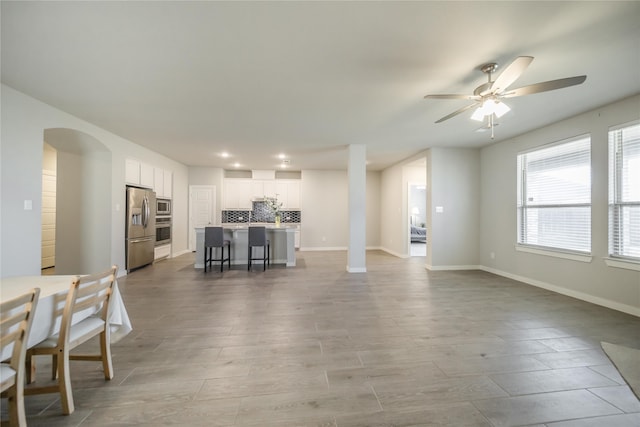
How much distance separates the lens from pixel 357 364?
199 cm

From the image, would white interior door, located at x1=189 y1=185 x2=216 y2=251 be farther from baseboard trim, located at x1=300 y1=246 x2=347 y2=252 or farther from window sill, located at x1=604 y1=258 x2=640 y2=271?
window sill, located at x1=604 y1=258 x2=640 y2=271

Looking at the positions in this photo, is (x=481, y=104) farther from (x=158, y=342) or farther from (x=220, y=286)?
(x=220, y=286)

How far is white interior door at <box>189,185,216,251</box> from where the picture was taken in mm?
7512

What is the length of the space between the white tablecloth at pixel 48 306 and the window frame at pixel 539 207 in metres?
5.45

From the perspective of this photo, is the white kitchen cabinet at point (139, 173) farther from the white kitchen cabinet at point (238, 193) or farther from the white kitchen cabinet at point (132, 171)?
the white kitchen cabinet at point (238, 193)

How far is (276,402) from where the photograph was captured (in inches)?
63.1

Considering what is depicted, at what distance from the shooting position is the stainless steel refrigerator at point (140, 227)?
4840 millimetres

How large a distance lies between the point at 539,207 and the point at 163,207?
7.79 m

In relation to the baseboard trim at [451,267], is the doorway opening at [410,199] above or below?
above

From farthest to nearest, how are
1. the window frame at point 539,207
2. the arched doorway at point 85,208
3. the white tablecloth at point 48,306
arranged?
the arched doorway at point 85,208
the window frame at point 539,207
the white tablecloth at point 48,306

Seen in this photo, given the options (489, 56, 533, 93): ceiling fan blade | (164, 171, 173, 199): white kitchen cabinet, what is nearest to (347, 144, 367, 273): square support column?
(489, 56, 533, 93): ceiling fan blade

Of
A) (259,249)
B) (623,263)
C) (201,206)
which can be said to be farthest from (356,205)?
(201,206)

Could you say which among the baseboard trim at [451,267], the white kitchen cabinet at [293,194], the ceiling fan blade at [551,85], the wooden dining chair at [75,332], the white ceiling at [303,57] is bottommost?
the baseboard trim at [451,267]

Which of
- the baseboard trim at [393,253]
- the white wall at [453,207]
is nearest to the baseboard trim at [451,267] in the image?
the white wall at [453,207]
